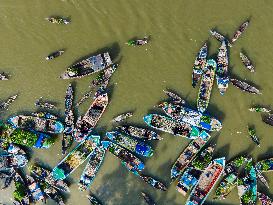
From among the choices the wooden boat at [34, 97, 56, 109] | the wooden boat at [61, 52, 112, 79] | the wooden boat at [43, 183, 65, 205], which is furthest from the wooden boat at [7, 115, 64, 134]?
the wooden boat at [43, 183, 65, 205]

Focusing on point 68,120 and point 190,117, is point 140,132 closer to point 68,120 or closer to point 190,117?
point 190,117

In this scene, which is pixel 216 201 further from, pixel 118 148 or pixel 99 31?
pixel 99 31

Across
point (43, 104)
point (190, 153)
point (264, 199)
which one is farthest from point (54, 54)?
point (264, 199)

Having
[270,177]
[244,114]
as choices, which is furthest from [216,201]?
[244,114]

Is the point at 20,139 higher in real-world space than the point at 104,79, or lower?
lower

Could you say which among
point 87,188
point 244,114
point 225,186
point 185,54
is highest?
point 185,54

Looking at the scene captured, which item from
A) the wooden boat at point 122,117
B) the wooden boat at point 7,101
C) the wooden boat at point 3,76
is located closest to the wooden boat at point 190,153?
the wooden boat at point 122,117

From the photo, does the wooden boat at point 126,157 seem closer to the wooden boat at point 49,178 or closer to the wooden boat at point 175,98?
the wooden boat at point 49,178
